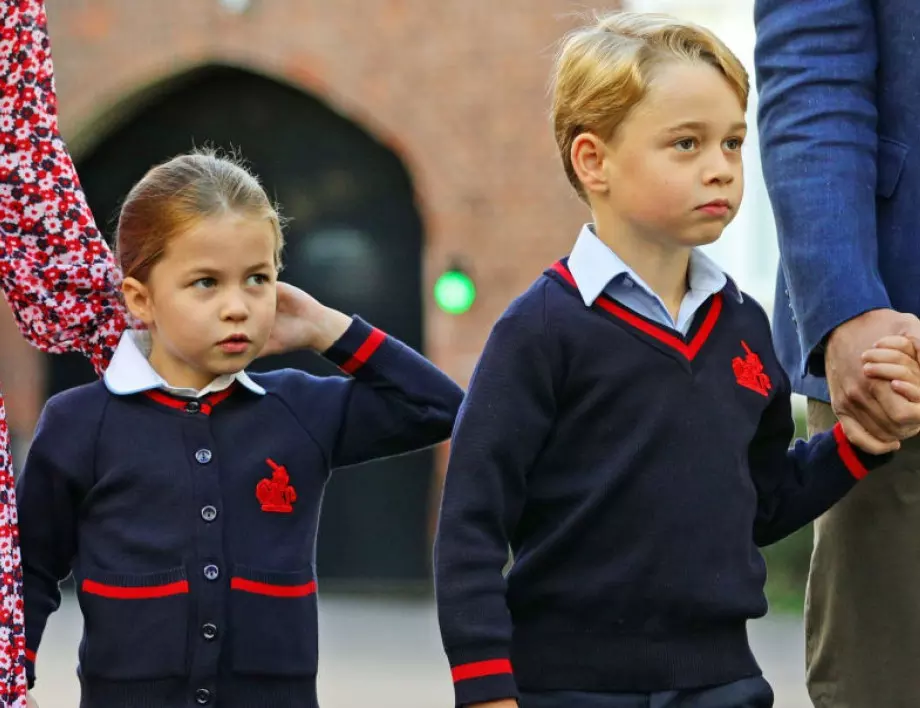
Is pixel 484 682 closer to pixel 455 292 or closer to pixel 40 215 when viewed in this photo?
pixel 40 215

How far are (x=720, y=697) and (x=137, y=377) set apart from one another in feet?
3.60

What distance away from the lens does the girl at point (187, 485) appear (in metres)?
2.90

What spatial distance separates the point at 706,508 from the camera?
8.87 feet

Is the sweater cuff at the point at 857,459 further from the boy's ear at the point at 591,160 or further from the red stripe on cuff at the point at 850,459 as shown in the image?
the boy's ear at the point at 591,160

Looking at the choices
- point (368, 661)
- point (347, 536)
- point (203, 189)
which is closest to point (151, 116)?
point (347, 536)

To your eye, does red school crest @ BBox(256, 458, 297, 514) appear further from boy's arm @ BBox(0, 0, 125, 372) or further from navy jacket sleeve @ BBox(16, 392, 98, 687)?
boy's arm @ BBox(0, 0, 125, 372)

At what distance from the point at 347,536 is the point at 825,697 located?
315 inches

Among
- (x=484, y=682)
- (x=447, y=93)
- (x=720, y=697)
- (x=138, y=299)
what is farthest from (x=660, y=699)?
(x=447, y=93)

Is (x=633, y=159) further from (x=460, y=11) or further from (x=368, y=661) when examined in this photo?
(x=460, y=11)

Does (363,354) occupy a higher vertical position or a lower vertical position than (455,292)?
lower

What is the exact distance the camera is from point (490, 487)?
105 inches

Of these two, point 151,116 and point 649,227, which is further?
point 151,116

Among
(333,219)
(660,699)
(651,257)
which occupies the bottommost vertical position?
(660,699)

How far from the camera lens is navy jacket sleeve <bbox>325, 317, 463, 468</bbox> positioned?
3.16 metres
